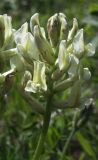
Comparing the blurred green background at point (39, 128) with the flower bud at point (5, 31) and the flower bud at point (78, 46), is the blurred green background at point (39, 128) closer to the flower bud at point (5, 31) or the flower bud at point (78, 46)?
the flower bud at point (5, 31)

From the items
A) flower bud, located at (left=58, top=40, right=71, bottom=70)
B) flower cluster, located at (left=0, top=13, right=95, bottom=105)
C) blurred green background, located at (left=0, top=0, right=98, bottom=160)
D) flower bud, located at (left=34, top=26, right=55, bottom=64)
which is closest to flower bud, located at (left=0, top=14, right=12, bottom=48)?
flower cluster, located at (left=0, top=13, right=95, bottom=105)

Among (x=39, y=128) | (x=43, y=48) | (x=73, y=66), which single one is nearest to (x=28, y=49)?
(x=43, y=48)

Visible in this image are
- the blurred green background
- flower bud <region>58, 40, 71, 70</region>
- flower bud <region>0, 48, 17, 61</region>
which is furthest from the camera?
the blurred green background

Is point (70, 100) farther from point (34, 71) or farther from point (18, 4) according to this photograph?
point (18, 4)

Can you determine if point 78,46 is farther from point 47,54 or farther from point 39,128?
point 39,128

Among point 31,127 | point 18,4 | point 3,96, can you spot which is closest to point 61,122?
point 31,127

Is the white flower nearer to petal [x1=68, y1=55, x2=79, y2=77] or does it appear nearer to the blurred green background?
petal [x1=68, y1=55, x2=79, y2=77]

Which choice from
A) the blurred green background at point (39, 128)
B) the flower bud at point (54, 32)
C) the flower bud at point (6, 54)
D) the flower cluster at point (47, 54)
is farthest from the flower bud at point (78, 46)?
the blurred green background at point (39, 128)

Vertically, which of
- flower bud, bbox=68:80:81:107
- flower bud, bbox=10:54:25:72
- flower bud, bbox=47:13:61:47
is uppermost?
flower bud, bbox=47:13:61:47
